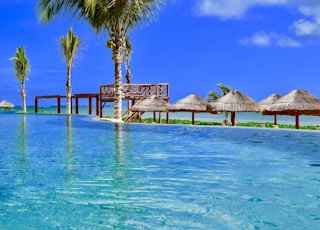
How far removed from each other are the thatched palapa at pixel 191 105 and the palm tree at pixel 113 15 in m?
2.85

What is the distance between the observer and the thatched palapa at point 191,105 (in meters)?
20.8

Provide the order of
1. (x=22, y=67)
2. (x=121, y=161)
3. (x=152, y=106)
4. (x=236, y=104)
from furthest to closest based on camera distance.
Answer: (x=22, y=67)
(x=152, y=106)
(x=236, y=104)
(x=121, y=161)

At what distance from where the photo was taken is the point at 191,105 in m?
20.9

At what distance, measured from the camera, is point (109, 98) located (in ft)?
83.8

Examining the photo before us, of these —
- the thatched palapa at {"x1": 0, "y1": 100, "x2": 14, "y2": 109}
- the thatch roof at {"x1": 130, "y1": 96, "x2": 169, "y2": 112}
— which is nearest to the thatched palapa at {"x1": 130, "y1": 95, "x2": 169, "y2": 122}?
the thatch roof at {"x1": 130, "y1": 96, "x2": 169, "y2": 112}

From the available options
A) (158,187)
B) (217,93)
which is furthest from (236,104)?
(158,187)

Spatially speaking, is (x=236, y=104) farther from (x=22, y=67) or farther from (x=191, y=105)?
(x=22, y=67)

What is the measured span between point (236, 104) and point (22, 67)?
28.0 m

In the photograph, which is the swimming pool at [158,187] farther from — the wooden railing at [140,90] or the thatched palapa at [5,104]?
the thatched palapa at [5,104]

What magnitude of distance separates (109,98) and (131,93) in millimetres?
1594

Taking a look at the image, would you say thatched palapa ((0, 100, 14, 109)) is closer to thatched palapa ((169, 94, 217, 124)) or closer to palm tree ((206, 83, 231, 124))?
palm tree ((206, 83, 231, 124))

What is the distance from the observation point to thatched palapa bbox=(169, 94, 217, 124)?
68.2ft

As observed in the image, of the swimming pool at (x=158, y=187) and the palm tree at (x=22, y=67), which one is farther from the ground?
the palm tree at (x=22, y=67)


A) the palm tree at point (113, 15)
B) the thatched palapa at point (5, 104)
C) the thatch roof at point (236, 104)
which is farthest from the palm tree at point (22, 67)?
the thatch roof at point (236, 104)
